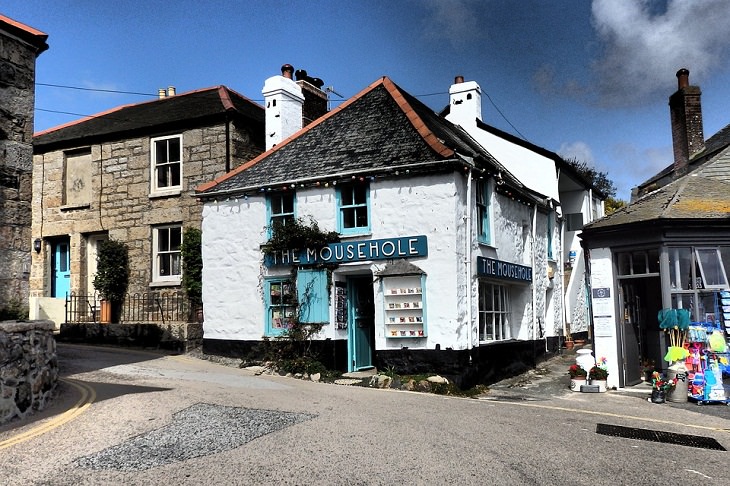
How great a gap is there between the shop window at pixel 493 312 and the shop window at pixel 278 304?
178 inches

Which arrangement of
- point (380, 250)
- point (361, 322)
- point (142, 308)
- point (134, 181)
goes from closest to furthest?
1. point (380, 250)
2. point (361, 322)
3. point (142, 308)
4. point (134, 181)

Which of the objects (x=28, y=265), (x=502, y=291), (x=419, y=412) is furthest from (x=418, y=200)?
(x=28, y=265)

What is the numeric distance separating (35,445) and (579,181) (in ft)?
66.7

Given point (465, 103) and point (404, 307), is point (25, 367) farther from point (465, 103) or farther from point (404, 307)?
point (465, 103)

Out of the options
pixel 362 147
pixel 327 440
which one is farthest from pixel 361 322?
pixel 327 440

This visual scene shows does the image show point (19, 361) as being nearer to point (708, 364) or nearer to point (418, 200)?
point (418, 200)

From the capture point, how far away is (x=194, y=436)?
7.57 meters

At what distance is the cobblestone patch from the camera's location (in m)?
6.64

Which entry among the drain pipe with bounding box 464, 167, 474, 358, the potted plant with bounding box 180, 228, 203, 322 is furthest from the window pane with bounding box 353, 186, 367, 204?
the potted plant with bounding box 180, 228, 203, 322

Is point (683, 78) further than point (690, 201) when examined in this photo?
Yes

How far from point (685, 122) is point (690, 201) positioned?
8.47 m

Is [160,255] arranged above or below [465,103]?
below

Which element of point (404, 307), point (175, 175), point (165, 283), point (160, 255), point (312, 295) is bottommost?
point (404, 307)

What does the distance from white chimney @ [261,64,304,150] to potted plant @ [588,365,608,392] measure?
10.4 meters
